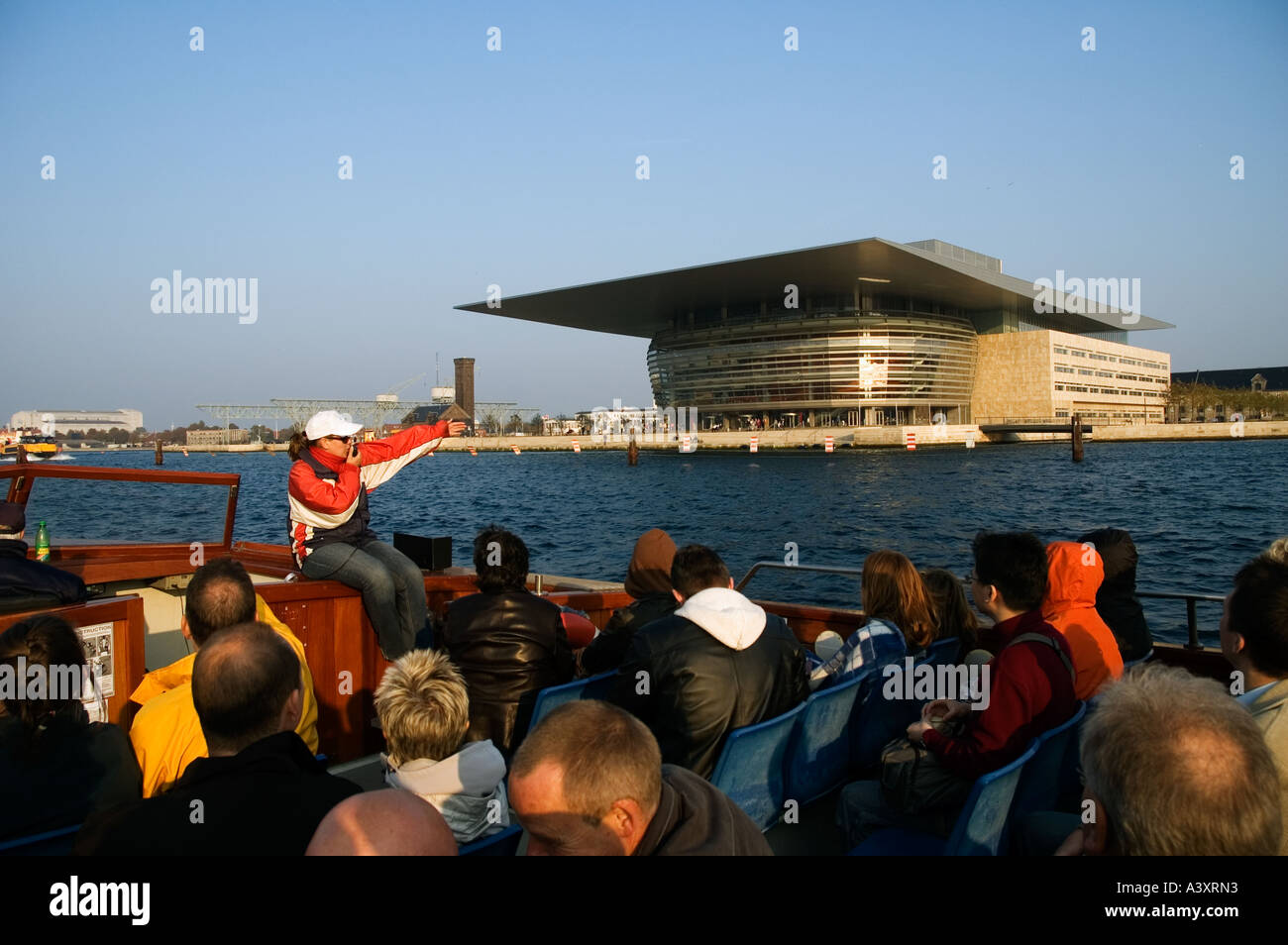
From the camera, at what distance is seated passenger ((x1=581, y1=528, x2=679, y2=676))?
3.68 m

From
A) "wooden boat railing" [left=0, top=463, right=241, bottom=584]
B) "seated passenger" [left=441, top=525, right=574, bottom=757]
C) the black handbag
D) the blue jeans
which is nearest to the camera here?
the black handbag

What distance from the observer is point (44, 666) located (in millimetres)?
2195

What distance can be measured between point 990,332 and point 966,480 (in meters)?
60.0

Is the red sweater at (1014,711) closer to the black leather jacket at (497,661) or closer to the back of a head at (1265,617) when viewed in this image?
the back of a head at (1265,617)

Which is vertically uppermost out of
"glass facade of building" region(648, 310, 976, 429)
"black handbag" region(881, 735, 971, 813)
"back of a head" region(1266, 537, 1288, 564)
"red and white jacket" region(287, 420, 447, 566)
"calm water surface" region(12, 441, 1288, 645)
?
"glass facade of building" region(648, 310, 976, 429)

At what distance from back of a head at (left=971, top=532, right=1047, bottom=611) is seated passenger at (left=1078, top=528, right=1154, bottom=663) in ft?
3.72

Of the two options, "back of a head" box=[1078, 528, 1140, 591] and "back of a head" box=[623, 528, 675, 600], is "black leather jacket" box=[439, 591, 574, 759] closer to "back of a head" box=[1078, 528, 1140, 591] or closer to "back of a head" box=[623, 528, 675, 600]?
"back of a head" box=[623, 528, 675, 600]

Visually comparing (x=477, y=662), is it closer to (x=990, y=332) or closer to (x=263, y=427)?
(x=990, y=332)

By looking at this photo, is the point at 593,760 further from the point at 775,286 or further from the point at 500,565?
the point at 775,286

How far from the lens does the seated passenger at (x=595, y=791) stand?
149cm

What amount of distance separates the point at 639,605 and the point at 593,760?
7.59ft

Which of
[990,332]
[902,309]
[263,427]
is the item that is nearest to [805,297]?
[902,309]

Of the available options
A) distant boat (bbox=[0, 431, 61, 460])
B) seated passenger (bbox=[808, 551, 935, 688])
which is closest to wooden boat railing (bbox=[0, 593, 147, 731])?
seated passenger (bbox=[808, 551, 935, 688])

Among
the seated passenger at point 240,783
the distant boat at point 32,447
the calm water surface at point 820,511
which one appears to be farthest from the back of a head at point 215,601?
the distant boat at point 32,447
